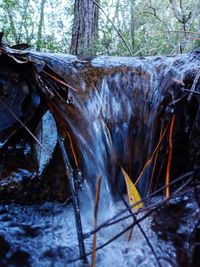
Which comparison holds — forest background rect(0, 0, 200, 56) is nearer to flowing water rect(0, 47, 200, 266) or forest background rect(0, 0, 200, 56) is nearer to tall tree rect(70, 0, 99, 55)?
tall tree rect(70, 0, 99, 55)

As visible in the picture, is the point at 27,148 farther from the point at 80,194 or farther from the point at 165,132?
the point at 165,132

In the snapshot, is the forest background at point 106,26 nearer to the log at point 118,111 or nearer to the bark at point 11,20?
the bark at point 11,20

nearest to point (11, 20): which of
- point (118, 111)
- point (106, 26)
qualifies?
point (106, 26)

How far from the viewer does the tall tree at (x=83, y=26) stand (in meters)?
4.54

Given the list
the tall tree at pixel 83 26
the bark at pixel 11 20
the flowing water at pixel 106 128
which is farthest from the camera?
the bark at pixel 11 20

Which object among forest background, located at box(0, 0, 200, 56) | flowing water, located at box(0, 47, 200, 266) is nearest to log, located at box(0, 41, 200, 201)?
flowing water, located at box(0, 47, 200, 266)

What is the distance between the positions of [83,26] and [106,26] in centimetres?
107

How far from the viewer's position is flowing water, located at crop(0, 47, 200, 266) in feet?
6.60

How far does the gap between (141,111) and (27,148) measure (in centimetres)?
84

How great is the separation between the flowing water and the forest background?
2.00 metres

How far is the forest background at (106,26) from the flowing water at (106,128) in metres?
2.00

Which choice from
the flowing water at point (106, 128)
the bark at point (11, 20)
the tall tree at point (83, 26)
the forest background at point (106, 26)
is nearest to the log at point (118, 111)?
the flowing water at point (106, 128)

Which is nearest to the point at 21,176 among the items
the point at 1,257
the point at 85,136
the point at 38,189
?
the point at 38,189

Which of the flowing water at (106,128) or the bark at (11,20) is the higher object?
the bark at (11,20)
